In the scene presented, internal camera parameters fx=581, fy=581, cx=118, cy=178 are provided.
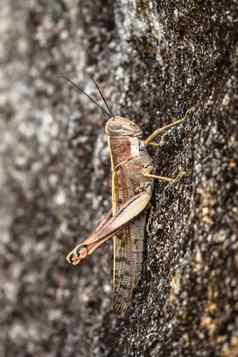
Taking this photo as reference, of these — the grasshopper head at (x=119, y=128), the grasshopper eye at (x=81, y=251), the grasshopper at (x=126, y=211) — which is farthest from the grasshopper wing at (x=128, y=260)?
the grasshopper head at (x=119, y=128)

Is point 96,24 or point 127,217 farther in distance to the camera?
point 96,24

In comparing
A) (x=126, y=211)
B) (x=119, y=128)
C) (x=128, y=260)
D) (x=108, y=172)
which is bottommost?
(x=128, y=260)

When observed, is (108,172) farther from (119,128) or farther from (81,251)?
(81,251)

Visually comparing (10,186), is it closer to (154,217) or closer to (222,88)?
(154,217)

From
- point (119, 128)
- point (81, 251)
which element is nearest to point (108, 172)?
point (119, 128)

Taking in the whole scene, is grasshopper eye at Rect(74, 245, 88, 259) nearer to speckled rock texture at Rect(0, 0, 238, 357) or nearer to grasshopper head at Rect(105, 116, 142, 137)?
speckled rock texture at Rect(0, 0, 238, 357)

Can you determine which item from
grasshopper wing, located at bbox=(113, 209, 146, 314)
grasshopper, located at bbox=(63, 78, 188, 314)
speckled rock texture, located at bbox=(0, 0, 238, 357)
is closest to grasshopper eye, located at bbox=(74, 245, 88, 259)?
grasshopper, located at bbox=(63, 78, 188, 314)

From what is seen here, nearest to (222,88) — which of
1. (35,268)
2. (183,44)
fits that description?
(183,44)

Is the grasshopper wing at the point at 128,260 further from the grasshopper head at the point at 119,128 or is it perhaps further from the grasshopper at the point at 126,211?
the grasshopper head at the point at 119,128
